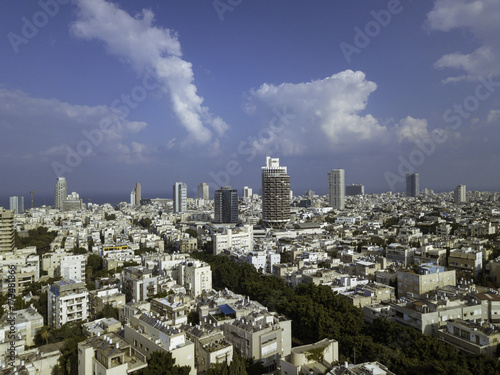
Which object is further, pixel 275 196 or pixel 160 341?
pixel 275 196

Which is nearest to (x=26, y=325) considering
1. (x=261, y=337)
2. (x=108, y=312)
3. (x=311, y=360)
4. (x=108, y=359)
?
(x=108, y=312)

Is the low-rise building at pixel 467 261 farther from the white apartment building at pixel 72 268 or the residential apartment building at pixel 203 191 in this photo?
the residential apartment building at pixel 203 191

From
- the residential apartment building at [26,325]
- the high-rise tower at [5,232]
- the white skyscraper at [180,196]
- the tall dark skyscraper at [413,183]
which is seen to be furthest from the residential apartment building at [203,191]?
the residential apartment building at [26,325]

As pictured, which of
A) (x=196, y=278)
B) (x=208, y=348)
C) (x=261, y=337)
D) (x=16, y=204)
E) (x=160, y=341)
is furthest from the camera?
(x=16, y=204)

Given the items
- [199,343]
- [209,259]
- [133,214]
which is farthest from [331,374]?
[133,214]

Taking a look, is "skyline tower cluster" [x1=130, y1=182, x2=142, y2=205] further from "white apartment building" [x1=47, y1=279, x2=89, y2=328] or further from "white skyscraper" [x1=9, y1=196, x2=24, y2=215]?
"white apartment building" [x1=47, y1=279, x2=89, y2=328]

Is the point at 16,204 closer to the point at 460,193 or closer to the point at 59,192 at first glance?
the point at 59,192
